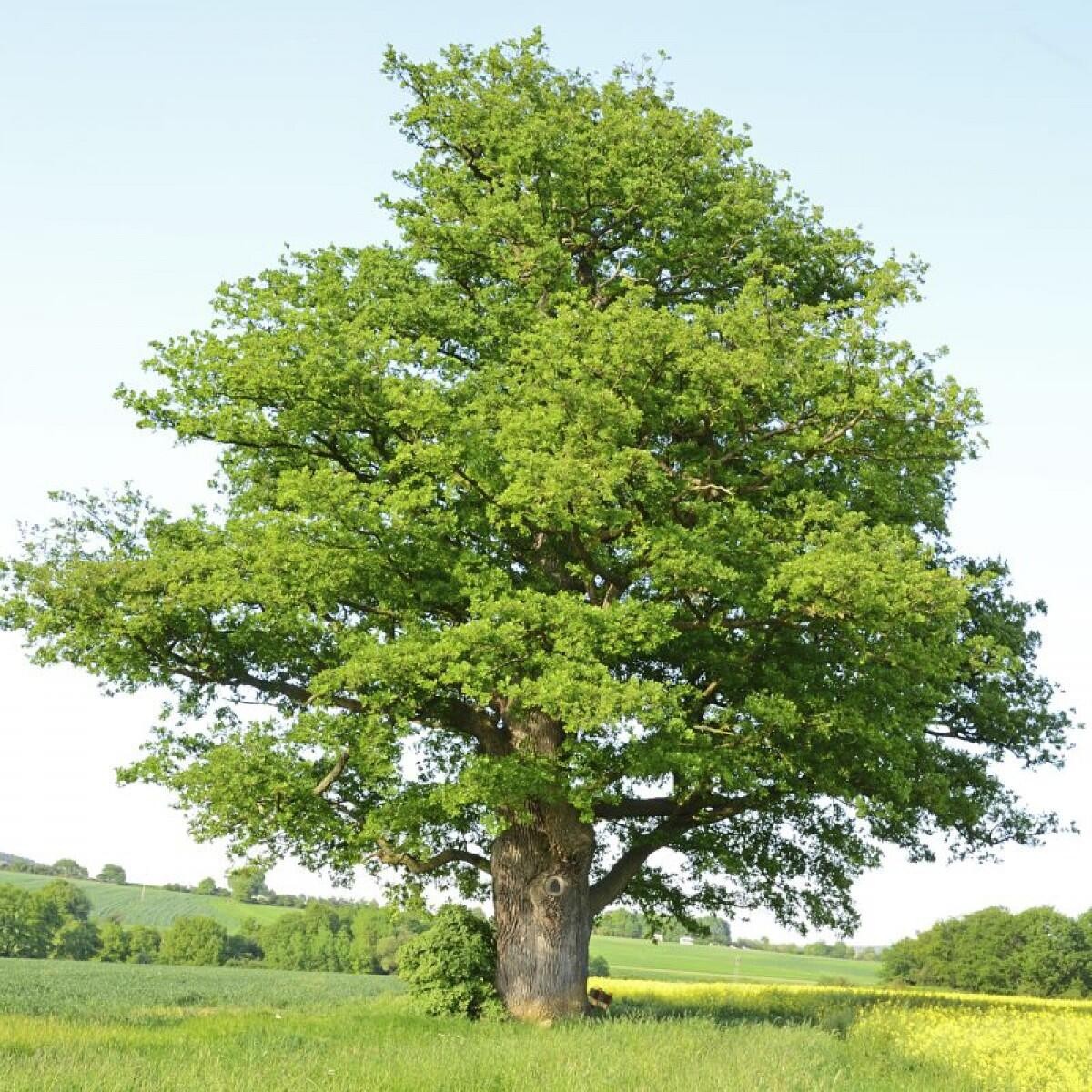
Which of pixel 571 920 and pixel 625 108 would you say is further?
pixel 625 108

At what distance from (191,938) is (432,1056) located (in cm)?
7255

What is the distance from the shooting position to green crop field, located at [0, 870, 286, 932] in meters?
94.6

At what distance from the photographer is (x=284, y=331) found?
20.6m

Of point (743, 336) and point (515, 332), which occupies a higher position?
point (515, 332)

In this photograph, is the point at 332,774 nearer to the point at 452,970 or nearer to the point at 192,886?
the point at 452,970

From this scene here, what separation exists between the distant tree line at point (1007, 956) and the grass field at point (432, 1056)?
62.3 metres

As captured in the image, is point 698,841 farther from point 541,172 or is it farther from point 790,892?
point 541,172

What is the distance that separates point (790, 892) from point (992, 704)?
6607 millimetres

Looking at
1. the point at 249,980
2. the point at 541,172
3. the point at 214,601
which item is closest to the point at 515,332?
the point at 541,172

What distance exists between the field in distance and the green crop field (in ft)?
104

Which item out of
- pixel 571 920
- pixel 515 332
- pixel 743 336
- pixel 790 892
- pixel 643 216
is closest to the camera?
pixel 743 336

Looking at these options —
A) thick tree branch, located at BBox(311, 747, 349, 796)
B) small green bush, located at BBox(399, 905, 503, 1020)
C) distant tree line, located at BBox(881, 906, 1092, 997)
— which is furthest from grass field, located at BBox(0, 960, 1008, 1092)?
distant tree line, located at BBox(881, 906, 1092, 997)

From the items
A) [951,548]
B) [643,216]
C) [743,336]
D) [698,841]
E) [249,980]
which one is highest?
[643,216]

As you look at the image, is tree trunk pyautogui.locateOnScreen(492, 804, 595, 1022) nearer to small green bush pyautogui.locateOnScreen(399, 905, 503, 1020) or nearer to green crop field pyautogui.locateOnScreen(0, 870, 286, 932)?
small green bush pyautogui.locateOnScreen(399, 905, 503, 1020)
